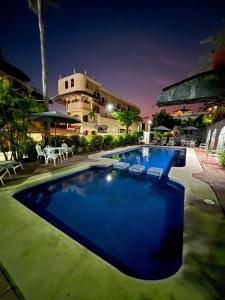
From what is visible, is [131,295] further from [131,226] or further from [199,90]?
[199,90]

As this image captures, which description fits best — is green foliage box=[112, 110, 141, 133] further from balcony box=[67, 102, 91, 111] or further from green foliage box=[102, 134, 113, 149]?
balcony box=[67, 102, 91, 111]

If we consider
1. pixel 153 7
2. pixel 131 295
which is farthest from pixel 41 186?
pixel 153 7

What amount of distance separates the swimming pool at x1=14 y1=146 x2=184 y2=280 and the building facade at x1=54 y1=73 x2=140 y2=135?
61.8ft

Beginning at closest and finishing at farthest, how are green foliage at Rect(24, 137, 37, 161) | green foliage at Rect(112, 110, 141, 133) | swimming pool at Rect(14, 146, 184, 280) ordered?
1. swimming pool at Rect(14, 146, 184, 280)
2. green foliage at Rect(24, 137, 37, 161)
3. green foliage at Rect(112, 110, 141, 133)

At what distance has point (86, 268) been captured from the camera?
220cm

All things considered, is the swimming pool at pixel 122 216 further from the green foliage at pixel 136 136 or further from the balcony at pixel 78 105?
the balcony at pixel 78 105

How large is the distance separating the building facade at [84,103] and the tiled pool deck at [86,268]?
2199 centimetres

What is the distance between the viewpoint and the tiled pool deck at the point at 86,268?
184cm

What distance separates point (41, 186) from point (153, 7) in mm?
12505

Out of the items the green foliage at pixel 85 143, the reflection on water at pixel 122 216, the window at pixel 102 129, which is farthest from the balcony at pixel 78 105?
the reflection on water at pixel 122 216

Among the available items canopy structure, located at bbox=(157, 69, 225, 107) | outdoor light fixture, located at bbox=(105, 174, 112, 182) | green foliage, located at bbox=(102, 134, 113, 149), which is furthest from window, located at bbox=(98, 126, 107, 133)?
canopy structure, located at bbox=(157, 69, 225, 107)

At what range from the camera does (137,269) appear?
2.76m

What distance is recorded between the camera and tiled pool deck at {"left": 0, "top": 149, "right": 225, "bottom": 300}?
1.84 metres

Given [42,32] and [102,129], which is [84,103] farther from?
[42,32]
